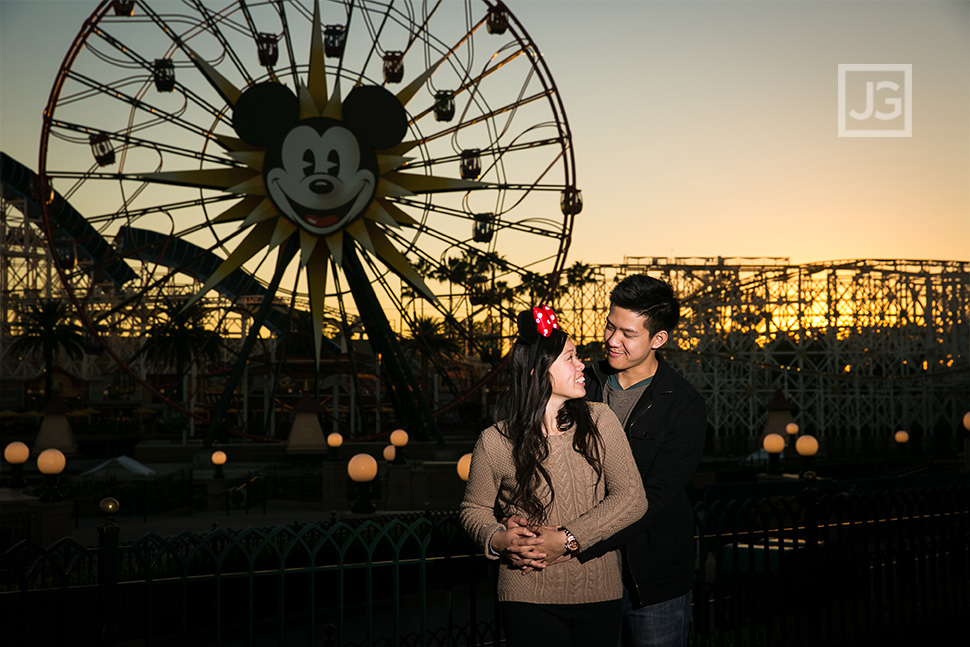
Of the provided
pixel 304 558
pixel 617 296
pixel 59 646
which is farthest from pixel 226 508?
pixel 617 296

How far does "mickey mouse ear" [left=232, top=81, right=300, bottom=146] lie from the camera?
21.6 metres

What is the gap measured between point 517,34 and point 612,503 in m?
22.5

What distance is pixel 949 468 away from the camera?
2800 centimetres

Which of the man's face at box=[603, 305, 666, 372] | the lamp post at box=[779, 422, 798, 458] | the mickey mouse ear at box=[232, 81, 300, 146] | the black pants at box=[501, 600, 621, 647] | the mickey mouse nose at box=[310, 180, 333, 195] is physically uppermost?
the mickey mouse ear at box=[232, 81, 300, 146]

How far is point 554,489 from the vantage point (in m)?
3.73

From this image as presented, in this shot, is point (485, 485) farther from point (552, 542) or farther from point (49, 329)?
point (49, 329)

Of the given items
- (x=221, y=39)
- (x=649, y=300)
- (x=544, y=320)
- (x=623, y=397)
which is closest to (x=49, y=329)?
(x=221, y=39)

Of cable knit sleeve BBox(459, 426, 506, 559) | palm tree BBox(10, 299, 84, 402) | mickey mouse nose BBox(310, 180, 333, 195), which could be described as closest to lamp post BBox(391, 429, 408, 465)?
mickey mouse nose BBox(310, 180, 333, 195)

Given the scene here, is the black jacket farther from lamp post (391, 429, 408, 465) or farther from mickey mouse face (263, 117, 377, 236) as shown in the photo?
mickey mouse face (263, 117, 377, 236)

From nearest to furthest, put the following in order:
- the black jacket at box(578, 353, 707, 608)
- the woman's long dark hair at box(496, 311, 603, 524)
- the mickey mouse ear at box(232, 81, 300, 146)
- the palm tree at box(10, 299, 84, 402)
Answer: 1. the woman's long dark hair at box(496, 311, 603, 524)
2. the black jacket at box(578, 353, 707, 608)
3. the mickey mouse ear at box(232, 81, 300, 146)
4. the palm tree at box(10, 299, 84, 402)

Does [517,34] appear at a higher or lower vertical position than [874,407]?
higher

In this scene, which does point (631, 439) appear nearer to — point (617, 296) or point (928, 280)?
point (617, 296)

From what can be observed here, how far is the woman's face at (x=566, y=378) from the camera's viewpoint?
146 inches

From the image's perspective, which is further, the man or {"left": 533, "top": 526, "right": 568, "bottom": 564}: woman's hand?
the man
